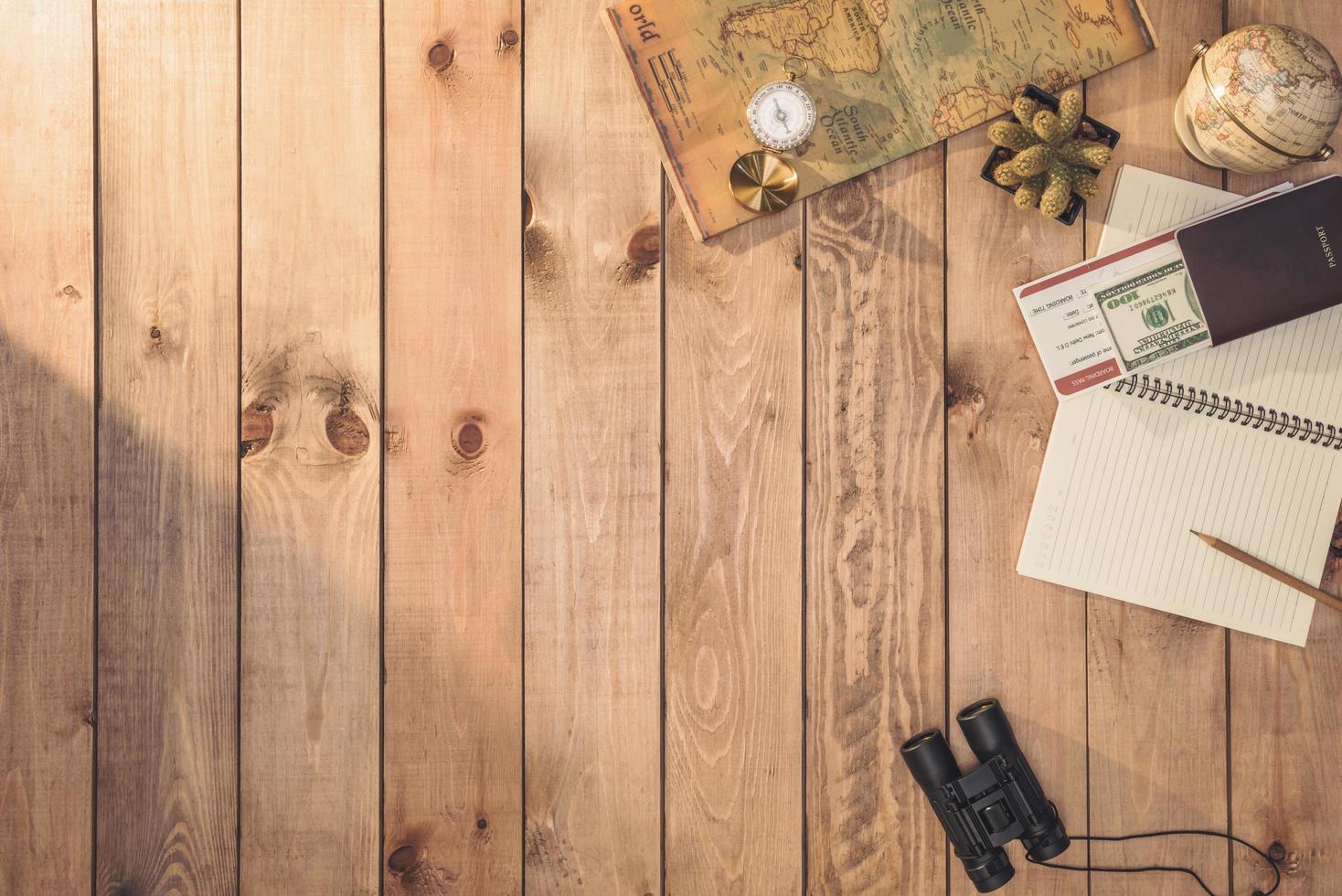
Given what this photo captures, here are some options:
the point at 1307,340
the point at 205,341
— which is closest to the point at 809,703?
the point at 1307,340

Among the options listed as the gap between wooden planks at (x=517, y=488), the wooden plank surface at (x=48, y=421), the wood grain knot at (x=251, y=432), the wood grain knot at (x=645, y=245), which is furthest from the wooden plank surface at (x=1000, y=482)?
the wooden plank surface at (x=48, y=421)

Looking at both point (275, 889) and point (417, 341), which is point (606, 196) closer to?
point (417, 341)

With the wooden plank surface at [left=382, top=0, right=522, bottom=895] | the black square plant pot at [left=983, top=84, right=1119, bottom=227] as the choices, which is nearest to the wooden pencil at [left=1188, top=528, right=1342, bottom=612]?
the black square plant pot at [left=983, top=84, right=1119, bottom=227]

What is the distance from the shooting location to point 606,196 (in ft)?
3.59

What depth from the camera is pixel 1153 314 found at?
1.07 m

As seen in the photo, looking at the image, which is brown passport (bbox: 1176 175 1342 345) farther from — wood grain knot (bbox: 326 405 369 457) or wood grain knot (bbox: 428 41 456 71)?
wood grain knot (bbox: 326 405 369 457)

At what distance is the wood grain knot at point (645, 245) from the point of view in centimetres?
110

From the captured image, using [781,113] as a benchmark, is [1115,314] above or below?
below

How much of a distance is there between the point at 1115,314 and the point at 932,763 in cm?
63

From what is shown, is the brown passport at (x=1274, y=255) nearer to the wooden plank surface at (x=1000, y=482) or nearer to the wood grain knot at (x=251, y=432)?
the wooden plank surface at (x=1000, y=482)

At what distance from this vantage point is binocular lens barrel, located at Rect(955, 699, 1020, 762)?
1055 millimetres

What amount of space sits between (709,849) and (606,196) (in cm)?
→ 88

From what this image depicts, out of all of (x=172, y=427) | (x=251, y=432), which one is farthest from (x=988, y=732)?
(x=172, y=427)

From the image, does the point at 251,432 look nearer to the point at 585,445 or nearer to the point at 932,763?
the point at 585,445
